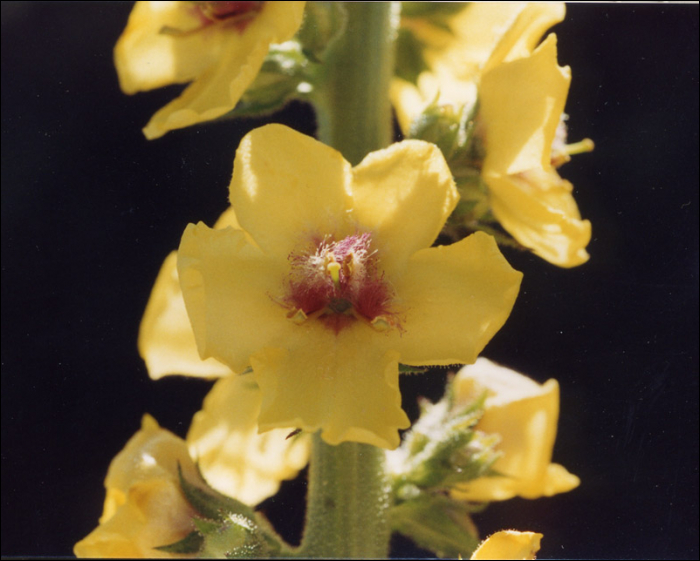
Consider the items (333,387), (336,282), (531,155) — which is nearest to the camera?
(333,387)

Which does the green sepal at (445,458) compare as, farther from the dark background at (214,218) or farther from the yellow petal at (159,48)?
the yellow petal at (159,48)

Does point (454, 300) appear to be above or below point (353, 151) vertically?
below

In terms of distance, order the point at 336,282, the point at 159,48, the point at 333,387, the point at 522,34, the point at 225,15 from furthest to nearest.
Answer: the point at 159,48 < the point at 225,15 < the point at 522,34 < the point at 336,282 < the point at 333,387

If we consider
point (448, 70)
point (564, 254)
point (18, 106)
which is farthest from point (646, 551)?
point (18, 106)

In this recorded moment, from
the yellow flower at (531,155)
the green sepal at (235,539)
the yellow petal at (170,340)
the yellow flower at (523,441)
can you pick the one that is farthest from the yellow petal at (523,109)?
the green sepal at (235,539)

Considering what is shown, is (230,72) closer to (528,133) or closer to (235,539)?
(528,133)

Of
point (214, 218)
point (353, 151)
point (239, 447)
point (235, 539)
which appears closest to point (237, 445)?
point (239, 447)

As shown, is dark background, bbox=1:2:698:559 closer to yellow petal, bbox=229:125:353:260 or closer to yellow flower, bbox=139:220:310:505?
yellow flower, bbox=139:220:310:505
